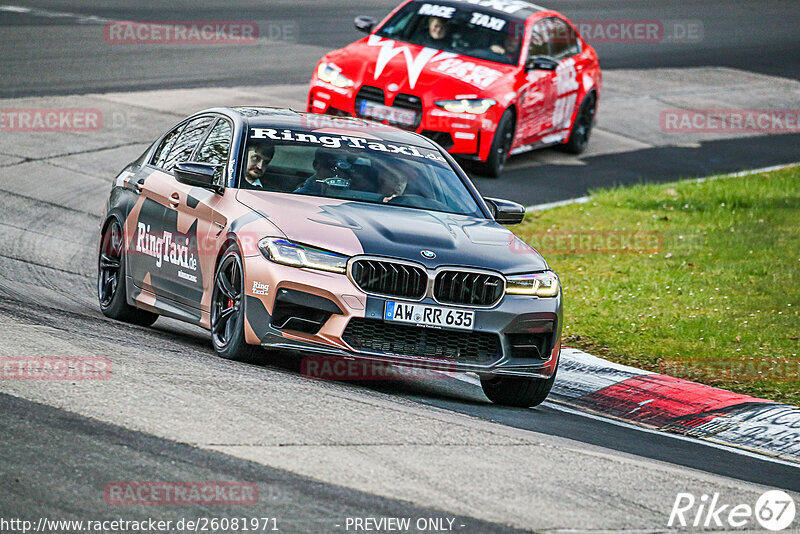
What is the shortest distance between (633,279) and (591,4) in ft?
80.8

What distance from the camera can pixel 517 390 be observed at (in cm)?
854

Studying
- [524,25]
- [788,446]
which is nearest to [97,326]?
[788,446]

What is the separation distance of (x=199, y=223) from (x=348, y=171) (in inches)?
41.8

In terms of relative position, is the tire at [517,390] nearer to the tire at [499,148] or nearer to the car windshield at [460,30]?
the tire at [499,148]

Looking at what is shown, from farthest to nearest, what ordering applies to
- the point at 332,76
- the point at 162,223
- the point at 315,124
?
the point at 332,76
the point at 315,124
the point at 162,223

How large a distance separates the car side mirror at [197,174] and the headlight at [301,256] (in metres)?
0.97

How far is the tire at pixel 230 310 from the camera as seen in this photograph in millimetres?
7973

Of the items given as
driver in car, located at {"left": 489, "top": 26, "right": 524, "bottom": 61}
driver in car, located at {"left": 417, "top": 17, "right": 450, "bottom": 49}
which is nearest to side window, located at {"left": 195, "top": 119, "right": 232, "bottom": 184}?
driver in car, located at {"left": 417, "top": 17, "right": 450, "bottom": 49}

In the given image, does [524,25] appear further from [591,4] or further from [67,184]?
[591,4]

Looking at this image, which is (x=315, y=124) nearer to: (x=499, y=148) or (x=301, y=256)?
(x=301, y=256)

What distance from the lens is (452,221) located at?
8703mm

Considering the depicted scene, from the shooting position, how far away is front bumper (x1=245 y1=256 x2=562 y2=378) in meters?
7.67

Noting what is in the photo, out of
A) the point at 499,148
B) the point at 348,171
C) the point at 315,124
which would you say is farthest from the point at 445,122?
the point at 348,171

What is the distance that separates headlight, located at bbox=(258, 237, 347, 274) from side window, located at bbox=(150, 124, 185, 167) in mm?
2326
